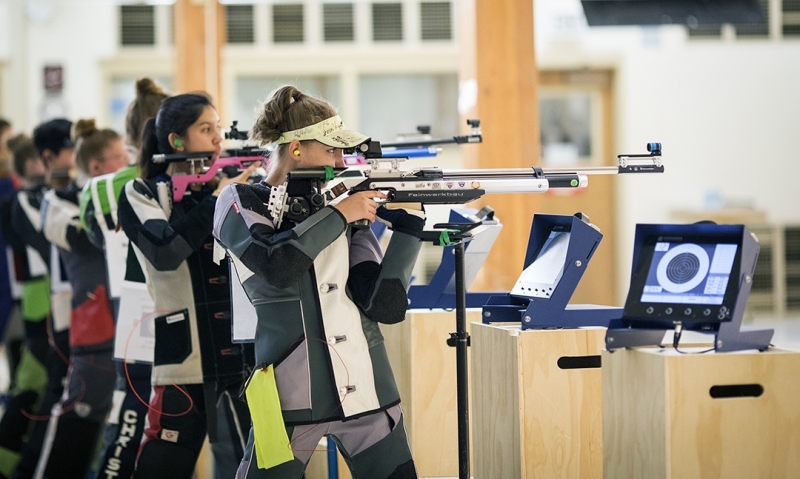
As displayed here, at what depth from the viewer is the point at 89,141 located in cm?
444

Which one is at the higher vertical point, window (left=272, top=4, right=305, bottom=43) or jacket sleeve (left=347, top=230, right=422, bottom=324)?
window (left=272, top=4, right=305, bottom=43)

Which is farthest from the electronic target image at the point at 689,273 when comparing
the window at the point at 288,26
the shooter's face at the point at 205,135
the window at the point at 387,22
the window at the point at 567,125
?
the window at the point at 288,26

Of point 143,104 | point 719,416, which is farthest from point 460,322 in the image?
point 143,104

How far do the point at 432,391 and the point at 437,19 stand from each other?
26.2 ft

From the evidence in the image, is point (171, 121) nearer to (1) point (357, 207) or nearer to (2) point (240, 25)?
(1) point (357, 207)

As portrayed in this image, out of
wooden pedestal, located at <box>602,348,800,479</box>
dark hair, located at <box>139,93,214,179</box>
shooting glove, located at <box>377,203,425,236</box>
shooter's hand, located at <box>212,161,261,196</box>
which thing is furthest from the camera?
dark hair, located at <box>139,93,214,179</box>

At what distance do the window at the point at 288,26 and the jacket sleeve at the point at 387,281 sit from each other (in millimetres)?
8755

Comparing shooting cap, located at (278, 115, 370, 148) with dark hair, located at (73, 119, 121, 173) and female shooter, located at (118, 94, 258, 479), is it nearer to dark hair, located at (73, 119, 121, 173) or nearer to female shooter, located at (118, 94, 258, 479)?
female shooter, located at (118, 94, 258, 479)

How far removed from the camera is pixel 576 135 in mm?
11023

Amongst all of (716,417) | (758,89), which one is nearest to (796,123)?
(758,89)

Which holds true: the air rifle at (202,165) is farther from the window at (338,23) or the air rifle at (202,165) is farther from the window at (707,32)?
the window at (707,32)

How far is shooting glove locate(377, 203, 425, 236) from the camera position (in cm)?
251

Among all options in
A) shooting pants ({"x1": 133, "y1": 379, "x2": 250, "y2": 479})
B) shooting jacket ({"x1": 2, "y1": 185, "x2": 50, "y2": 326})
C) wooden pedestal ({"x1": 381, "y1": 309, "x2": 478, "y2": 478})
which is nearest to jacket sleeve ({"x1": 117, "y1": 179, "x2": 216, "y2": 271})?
shooting pants ({"x1": 133, "y1": 379, "x2": 250, "y2": 479})

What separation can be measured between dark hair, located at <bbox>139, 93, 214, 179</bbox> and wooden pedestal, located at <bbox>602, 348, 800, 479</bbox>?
1.82m
